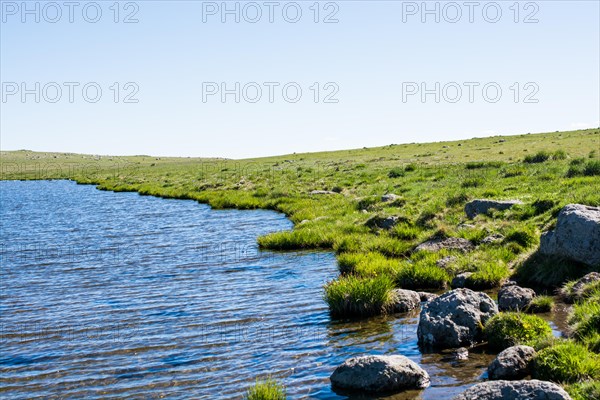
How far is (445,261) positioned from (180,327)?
803cm

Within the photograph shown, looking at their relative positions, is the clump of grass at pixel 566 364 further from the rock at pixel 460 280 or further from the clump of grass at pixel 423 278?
the clump of grass at pixel 423 278

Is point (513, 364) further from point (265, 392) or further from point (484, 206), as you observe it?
point (484, 206)

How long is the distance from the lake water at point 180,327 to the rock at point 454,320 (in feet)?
1.64

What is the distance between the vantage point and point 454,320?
39.5 ft

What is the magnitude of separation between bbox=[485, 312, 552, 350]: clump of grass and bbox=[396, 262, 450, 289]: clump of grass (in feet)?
15.6

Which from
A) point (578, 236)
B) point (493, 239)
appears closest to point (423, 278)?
point (493, 239)

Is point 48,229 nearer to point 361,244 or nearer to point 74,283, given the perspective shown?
point 74,283

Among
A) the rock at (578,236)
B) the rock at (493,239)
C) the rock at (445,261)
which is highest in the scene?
the rock at (578,236)

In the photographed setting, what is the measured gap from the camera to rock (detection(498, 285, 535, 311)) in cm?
1333

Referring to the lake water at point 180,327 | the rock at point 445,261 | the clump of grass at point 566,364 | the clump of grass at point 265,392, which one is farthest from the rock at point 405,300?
the clump of grass at point 265,392

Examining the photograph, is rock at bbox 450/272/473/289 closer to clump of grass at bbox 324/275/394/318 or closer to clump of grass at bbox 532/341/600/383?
clump of grass at bbox 324/275/394/318

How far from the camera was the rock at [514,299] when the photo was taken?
1333 cm

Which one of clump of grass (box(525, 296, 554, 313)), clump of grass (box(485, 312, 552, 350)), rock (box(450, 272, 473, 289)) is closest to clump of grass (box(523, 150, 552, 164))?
rock (box(450, 272, 473, 289))

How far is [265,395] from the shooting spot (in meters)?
9.19
